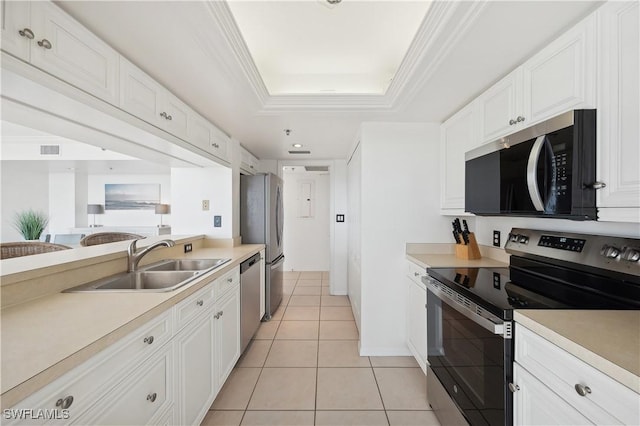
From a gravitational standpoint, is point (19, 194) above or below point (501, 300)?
above

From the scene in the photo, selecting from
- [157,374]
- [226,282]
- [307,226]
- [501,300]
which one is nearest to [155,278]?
[226,282]

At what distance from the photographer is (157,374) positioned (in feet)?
3.85

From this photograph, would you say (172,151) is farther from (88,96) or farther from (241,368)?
(241,368)

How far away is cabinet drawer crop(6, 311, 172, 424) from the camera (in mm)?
708

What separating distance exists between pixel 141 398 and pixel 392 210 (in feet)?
7.14

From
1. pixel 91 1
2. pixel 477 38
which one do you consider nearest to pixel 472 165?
pixel 477 38

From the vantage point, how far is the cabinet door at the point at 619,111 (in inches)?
37.8

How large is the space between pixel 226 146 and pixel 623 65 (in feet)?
9.37

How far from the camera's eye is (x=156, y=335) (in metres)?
1.17

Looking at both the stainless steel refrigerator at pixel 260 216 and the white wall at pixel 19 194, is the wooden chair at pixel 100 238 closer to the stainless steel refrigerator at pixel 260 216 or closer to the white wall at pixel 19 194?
the stainless steel refrigerator at pixel 260 216

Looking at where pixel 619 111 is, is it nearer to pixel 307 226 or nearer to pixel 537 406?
pixel 537 406

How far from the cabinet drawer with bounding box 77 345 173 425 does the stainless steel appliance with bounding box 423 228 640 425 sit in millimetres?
1444

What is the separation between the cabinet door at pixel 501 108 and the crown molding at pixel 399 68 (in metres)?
0.45

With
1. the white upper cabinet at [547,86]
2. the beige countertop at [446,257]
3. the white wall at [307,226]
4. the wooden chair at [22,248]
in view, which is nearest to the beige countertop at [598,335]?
the white upper cabinet at [547,86]
